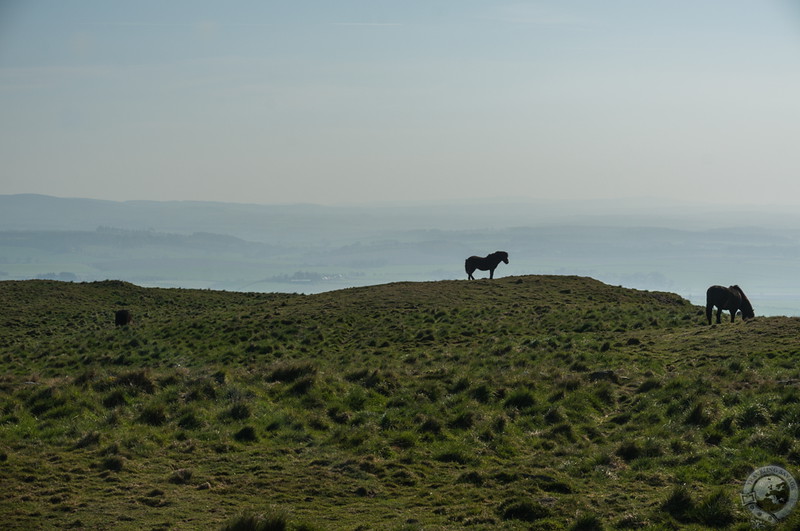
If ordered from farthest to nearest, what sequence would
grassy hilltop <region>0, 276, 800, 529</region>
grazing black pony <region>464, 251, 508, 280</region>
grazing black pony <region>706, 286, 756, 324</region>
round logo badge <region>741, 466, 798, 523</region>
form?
1. grazing black pony <region>464, 251, 508, 280</region>
2. grazing black pony <region>706, 286, 756, 324</region>
3. grassy hilltop <region>0, 276, 800, 529</region>
4. round logo badge <region>741, 466, 798, 523</region>

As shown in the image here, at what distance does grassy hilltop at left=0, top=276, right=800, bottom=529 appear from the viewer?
11422mm

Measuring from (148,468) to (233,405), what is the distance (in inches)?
156

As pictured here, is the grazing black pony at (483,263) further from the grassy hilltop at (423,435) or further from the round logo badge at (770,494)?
the round logo badge at (770,494)

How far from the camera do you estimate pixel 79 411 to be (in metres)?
17.1

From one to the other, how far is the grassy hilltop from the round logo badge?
272mm

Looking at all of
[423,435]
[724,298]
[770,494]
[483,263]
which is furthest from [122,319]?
[770,494]

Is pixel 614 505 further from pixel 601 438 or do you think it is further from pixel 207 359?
pixel 207 359

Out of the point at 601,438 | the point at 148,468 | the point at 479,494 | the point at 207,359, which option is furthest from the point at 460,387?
the point at 207,359

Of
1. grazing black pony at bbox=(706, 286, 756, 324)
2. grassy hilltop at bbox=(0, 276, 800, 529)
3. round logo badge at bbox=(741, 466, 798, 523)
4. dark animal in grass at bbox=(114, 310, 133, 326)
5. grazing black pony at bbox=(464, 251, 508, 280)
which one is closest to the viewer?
round logo badge at bbox=(741, 466, 798, 523)

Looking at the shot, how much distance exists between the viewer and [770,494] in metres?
10.5

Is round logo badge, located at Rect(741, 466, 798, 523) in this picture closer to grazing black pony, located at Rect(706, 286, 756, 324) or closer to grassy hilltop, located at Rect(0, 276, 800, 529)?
grassy hilltop, located at Rect(0, 276, 800, 529)

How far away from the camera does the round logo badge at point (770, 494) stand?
1003cm

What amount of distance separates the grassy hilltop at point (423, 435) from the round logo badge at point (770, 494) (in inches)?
10.7

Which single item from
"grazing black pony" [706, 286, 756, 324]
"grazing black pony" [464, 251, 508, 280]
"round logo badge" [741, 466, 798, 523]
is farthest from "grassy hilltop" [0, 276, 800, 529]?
"grazing black pony" [464, 251, 508, 280]
